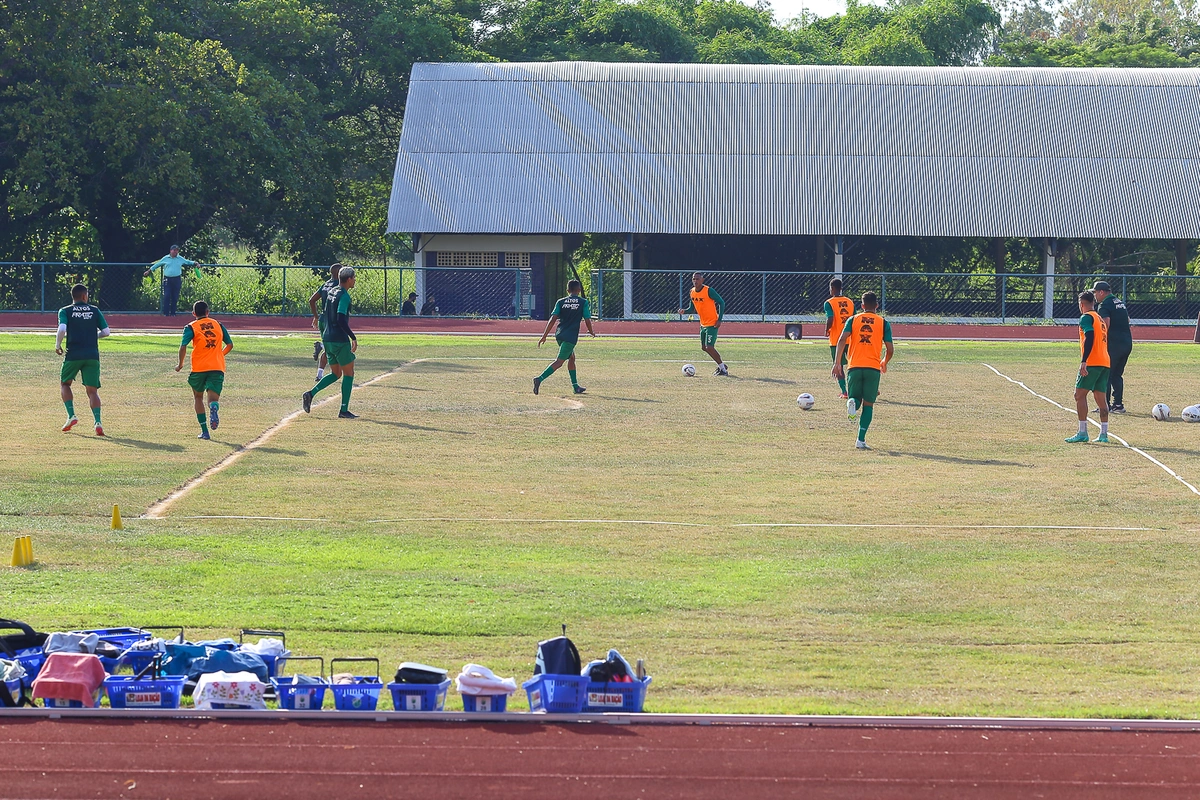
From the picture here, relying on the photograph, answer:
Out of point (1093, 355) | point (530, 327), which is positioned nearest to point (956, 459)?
point (1093, 355)

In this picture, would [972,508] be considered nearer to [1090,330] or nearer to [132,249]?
[1090,330]

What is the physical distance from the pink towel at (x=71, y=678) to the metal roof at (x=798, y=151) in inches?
1569

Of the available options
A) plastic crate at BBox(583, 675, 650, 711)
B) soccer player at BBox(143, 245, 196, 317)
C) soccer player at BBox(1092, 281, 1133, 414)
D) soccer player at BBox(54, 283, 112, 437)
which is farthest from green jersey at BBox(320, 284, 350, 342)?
soccer player at BBox(143, 245, 196, 317)

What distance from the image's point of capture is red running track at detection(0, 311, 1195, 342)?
141ft

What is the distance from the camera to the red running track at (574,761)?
727 cm

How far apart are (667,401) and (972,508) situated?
966cm

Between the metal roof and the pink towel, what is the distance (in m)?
39.8

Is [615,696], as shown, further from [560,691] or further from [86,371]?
[86,371]

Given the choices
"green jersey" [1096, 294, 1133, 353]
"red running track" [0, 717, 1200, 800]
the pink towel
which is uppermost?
"green jersey" [1096, 294, 1133, 353]

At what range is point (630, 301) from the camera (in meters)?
47.2

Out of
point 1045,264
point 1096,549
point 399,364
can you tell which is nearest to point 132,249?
point 399,364

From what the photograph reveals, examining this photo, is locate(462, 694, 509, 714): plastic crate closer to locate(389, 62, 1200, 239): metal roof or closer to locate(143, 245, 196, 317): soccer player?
locate(143, 245, 196, 317): soccer player

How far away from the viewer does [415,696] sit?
26.9ft

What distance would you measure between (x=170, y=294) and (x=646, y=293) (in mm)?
14927
